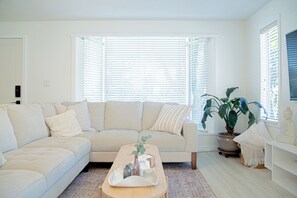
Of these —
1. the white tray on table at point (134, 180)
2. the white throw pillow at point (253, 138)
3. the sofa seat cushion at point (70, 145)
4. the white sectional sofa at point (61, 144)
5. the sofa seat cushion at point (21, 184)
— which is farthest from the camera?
the white throw pillow at point (253, 138)

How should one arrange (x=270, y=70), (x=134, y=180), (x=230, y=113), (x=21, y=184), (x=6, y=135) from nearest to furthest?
(x=21, y=184) < (x=134, y=180) < (x=6, y=135) < (x=270, y=70) < (x=230, y=113)

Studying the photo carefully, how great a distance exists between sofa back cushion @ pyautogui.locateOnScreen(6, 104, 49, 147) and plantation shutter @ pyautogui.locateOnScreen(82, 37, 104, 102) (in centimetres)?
136

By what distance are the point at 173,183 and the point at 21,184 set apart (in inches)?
65.7

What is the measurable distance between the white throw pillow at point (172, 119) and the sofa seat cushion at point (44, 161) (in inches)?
57.0

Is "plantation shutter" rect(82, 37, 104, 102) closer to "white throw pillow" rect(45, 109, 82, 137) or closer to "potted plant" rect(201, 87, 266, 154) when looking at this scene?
"white throw pillow" rect(45, 109, 82, 137)

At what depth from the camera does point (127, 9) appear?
3.57 metres

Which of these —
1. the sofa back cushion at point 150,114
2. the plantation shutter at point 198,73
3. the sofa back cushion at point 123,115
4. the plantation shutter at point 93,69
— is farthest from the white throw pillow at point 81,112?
the plantation shutter at point 198,73

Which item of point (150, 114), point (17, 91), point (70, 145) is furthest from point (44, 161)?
point (17, 91)

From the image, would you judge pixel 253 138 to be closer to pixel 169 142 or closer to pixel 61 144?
pixel 169 142

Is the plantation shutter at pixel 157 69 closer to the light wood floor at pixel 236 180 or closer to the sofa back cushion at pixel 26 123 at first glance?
the light wood floor at pixel 236 180

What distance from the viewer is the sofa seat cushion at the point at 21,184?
130 cm

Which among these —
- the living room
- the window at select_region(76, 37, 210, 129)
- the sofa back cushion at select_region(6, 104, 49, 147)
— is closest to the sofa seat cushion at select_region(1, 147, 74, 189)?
the sofa back cushion at select_region(6, 104, 49, 147)

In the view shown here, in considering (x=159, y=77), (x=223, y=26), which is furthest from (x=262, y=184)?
(x=223, y=26)

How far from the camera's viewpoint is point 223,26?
4.10 metres
